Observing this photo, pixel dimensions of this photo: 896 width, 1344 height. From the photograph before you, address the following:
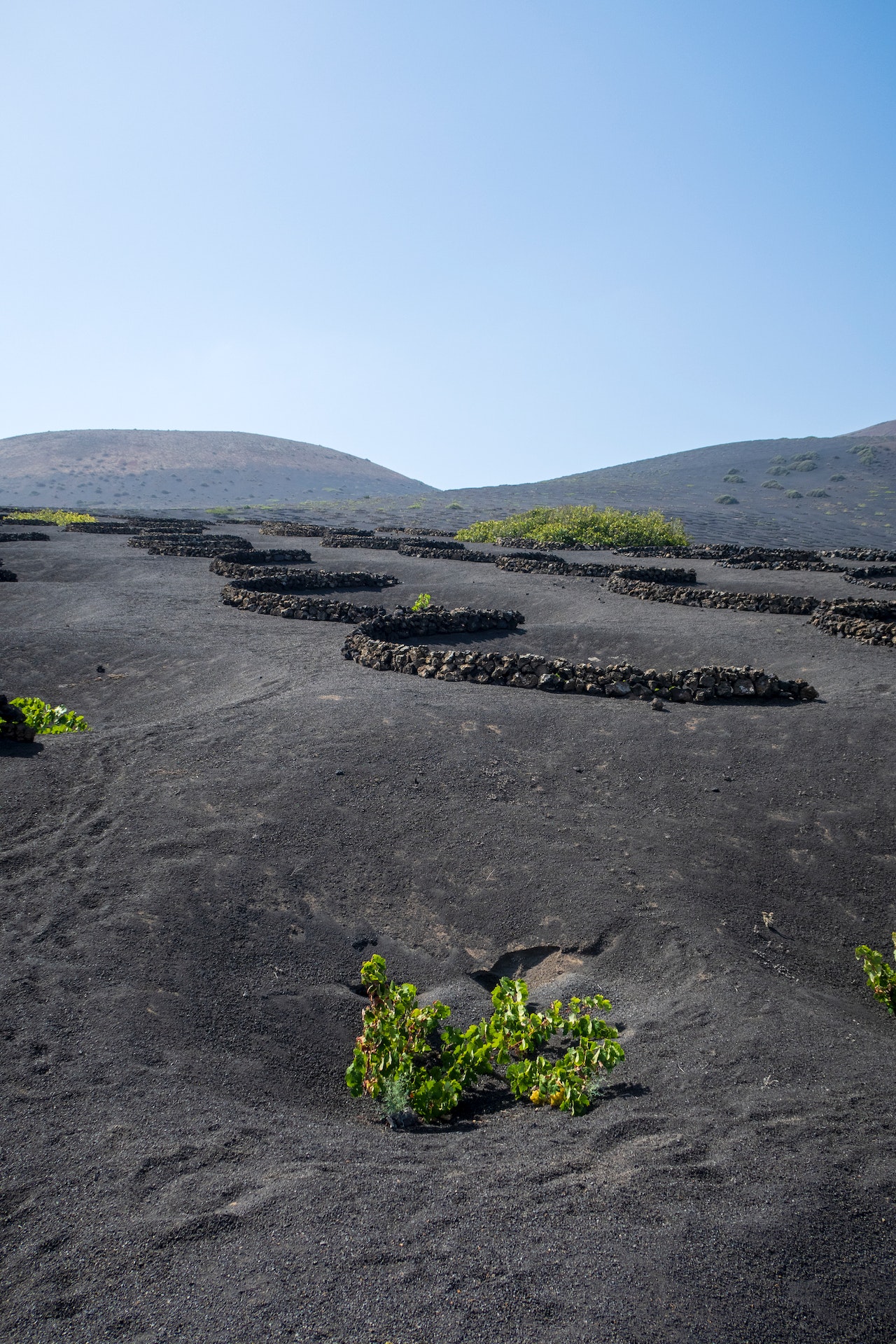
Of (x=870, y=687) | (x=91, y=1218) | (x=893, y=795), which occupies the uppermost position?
(x=870, y=687)

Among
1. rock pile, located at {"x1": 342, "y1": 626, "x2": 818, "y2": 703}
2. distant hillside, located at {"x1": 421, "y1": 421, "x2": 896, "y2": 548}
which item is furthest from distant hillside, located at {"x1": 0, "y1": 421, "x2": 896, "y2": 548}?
rock pile, located at {"x1": 342, "y1": 626, "x2": 818, "y2": 703}

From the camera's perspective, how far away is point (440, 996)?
212 inches

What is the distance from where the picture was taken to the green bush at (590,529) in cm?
3409

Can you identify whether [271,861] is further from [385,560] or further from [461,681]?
[385,560]

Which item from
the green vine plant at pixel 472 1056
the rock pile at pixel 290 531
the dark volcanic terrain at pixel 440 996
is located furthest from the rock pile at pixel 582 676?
the rock pile at pixel 290 531

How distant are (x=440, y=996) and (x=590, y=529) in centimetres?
3181

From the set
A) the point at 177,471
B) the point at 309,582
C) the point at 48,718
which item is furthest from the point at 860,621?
the point at 177,471

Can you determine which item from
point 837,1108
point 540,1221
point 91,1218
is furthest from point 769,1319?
point 91,1218

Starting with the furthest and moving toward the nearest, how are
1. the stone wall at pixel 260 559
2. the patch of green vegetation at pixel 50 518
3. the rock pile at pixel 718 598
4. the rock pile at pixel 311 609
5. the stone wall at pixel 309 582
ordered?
the patch of green vegetation at pixel 50 518, the stone wall at pixel 260 559, the stone wall at pixel 309 582, the rock pile at pixel 718 598, the rock pile at pixel 311 609

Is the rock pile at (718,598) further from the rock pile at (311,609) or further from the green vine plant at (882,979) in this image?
the green vine plant at (882,979)

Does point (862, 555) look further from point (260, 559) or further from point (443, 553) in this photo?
point (260, 559)

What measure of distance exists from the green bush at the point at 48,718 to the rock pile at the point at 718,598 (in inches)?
553

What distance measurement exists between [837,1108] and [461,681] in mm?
7762

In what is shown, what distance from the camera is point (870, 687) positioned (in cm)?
1054
